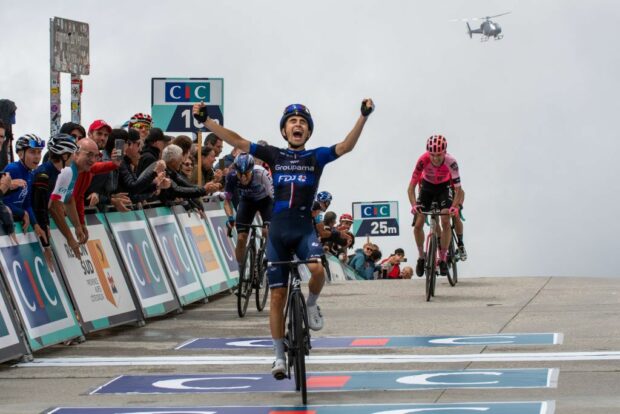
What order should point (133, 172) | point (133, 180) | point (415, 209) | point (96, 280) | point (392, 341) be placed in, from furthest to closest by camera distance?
point (415, 209) → point (133, 172) → point (133, 180) → point (96, 280) → point (392, 341)

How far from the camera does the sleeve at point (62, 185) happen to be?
1466 centimetres

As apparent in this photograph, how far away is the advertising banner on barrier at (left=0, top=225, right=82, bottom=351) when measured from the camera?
1403 centimetres

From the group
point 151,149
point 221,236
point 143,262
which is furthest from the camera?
point 221,236

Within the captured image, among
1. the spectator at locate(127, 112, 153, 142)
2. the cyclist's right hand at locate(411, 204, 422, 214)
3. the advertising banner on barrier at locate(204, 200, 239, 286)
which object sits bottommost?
the advertising banner on barrier at locate(204, 200, 239, 286)

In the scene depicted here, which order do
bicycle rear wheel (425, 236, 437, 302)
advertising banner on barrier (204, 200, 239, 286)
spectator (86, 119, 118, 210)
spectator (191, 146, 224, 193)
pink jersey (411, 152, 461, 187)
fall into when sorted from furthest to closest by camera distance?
spectator (191, 146, 224, 193), advertising banner on barrier (204, 200, 239, 286), pink jersey (411, 152, 461, 187), bicycle rear wheel (425, 236, 437, 302), spectator (86, 119, 118, 210)

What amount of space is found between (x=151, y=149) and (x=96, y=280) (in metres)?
3.03

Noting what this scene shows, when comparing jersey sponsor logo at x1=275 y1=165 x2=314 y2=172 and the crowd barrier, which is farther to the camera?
the crowd barrier

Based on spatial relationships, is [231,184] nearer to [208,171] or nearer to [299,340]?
[208,171]

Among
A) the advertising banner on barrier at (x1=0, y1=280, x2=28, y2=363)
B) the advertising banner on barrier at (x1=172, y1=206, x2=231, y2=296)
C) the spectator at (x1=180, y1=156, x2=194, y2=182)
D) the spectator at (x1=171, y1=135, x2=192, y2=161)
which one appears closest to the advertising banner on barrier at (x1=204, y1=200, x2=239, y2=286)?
the advertising banner on barrier at (x1=172, y1=206, x2=231, y2=296)

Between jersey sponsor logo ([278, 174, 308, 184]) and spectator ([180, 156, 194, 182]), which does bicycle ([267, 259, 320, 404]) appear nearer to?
jersey sponsor logo ([278, 174, 308, 184])

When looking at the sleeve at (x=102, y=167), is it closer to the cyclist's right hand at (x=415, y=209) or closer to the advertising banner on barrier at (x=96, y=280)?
the advertising banner on barrier at (x=96, y=280)

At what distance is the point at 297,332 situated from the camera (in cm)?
1098

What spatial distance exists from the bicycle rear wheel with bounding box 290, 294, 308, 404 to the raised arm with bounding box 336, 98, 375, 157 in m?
1.36

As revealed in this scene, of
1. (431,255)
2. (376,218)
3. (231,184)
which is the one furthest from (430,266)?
(376,218)
